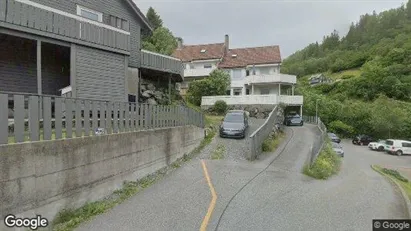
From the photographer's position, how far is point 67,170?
24.8 ft

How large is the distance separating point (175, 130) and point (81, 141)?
6.79 metres

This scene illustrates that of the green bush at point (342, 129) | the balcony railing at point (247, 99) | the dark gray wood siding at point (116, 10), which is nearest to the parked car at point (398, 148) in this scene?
the green bush at point (342, 129)

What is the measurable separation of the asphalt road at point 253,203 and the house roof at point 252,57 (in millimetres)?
34207

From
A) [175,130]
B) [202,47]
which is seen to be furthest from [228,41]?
[175,130]

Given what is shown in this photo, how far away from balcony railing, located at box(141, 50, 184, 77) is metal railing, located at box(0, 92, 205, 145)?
1106 centimetres

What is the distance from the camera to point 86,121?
8.55 metres

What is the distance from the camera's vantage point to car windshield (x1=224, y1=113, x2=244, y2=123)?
22.5 meters

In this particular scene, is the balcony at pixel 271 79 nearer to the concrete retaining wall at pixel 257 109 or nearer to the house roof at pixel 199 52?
the concrete retaining wall at pixel 257 109

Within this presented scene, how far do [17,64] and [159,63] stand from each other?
996 centimetres

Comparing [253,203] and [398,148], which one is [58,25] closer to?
[253,203]

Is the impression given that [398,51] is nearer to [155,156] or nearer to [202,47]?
[202,47]

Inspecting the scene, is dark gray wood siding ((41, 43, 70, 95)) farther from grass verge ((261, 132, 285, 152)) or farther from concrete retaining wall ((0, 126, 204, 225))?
grass verge ((261, 132, 285, 152))

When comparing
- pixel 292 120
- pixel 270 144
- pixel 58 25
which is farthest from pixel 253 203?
pixel 292 120

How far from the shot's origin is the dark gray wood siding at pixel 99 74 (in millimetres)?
16234
